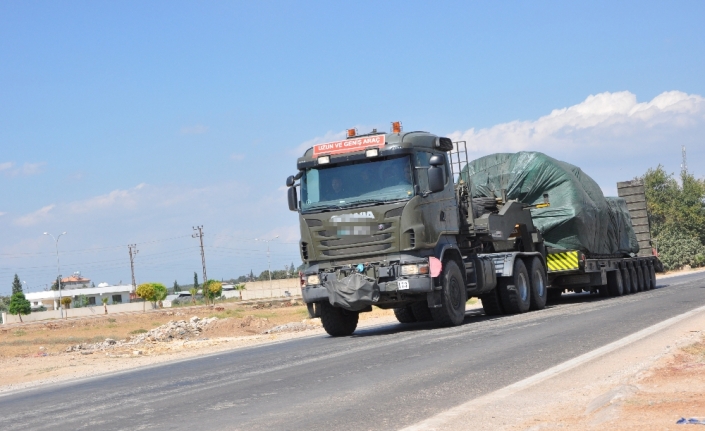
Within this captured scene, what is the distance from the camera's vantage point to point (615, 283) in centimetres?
2534

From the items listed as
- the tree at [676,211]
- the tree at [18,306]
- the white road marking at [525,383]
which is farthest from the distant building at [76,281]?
the white road marking at [525,383]

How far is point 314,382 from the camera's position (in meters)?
9.89

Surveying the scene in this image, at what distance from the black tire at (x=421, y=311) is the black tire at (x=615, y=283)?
291 inches

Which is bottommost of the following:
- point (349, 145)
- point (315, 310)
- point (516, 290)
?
point (516, 290)

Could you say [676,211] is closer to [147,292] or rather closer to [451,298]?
[147,292]

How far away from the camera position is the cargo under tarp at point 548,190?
21594 millimetres

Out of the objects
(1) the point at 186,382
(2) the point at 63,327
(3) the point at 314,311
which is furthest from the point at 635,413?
(2) the point at 63,327

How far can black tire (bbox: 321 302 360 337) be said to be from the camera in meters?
17.2

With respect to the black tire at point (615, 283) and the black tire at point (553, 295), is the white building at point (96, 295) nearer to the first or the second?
the black tire at point (553, 295)

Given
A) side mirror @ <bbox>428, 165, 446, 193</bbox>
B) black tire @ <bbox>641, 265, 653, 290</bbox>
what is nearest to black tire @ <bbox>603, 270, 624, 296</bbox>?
black tire @ <bbox>641, 265, 653, 290</bbox>

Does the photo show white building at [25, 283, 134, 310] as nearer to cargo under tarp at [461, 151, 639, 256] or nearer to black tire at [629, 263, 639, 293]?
black tire at [629, 263, 639, 293]

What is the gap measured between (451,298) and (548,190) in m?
6.59

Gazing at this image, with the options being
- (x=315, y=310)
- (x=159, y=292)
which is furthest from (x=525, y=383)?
(x=159, y=292)

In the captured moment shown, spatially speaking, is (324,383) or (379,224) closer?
(324,383)
